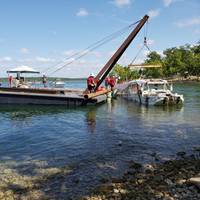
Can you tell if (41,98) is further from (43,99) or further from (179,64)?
(179,64)

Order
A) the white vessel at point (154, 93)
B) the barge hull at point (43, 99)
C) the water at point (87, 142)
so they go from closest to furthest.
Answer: the water at point (87, 142) < the white vessel at point (154, 93) < the barge hull at point (43, 99)

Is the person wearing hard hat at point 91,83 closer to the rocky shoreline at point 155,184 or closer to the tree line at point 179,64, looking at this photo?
the rocky shoreline at point 155,184

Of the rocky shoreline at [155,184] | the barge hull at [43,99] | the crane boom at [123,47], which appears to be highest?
the crane boom at [123,47]

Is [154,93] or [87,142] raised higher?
[154,93]

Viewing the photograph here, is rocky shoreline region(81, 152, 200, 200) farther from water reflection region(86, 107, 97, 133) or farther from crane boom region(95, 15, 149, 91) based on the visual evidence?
crane boom region(95, 15, 149, 91)

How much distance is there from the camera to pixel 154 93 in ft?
116

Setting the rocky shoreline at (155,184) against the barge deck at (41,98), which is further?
the barge deck at (41,98)

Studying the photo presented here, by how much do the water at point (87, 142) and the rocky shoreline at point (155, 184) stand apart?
0.73 metres

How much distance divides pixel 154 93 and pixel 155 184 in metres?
25.6

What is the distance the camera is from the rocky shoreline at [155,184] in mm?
9188

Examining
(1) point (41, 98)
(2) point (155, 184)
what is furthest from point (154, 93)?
(2) point (155, 184)

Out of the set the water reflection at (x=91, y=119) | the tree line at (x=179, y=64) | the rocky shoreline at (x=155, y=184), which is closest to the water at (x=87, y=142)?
the water reflection at (x=91, y=119)

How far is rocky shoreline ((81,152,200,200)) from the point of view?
30.1 feet

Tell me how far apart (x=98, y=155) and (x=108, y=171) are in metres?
2.45
